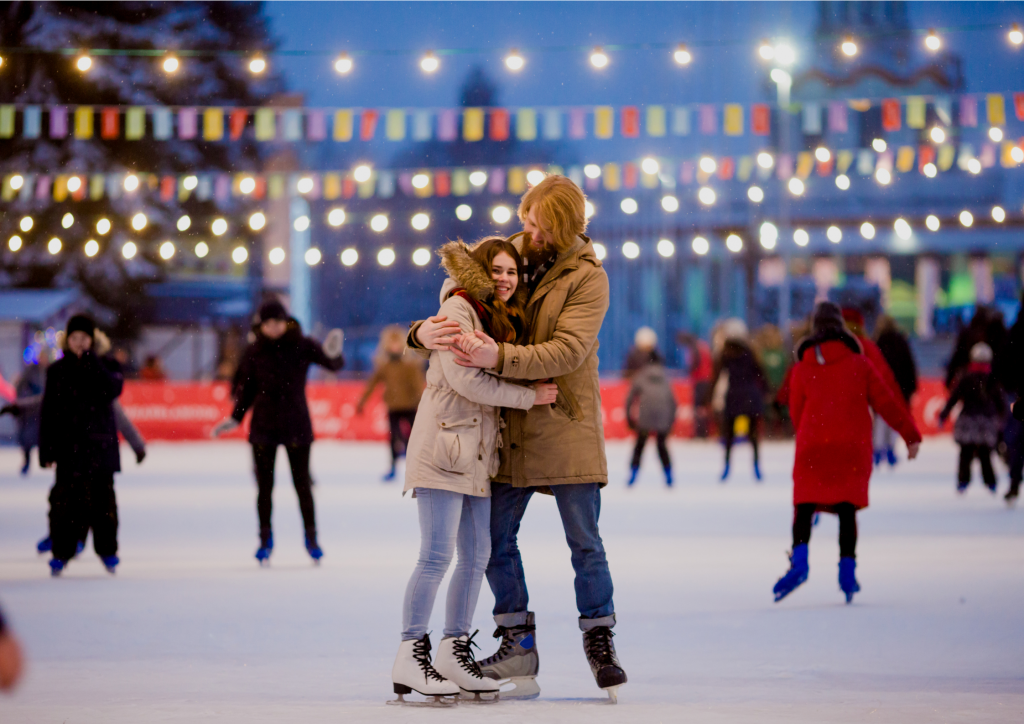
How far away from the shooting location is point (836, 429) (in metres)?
6.41

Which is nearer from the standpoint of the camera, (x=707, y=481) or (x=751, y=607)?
A: (x=751, y=607)

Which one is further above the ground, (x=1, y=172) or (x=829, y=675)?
(x=1, y=172)

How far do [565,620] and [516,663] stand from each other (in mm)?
1459

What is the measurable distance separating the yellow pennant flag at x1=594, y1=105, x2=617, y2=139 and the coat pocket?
40.6 feet

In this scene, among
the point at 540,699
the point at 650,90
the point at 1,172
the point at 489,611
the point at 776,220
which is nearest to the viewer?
the point at 540,699

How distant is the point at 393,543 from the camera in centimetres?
873

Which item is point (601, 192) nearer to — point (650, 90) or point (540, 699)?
point (650, 90)

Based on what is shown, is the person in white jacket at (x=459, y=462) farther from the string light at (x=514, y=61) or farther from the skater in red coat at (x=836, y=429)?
the string light at (x=514, y=61)

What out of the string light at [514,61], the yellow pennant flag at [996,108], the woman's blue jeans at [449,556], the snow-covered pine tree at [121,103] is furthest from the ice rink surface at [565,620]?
the snow-covered pine tree at [121,103]

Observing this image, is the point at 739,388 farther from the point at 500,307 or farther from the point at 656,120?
the point at 500,307

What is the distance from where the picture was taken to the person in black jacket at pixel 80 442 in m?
7.31

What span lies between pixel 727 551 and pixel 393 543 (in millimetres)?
2091

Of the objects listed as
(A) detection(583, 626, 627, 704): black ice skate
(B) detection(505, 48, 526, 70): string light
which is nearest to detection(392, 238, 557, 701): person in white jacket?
(A) detection(583, 626, 627, 704): black ice skate

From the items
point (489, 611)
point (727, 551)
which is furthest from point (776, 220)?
point (489, 611)
